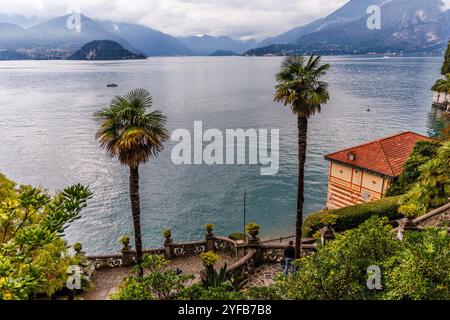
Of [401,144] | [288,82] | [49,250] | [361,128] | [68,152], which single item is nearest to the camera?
[49,250]

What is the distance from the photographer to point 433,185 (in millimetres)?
19641

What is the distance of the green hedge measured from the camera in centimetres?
2848

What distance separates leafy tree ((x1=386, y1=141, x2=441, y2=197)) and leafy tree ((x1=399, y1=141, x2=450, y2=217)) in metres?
7.94

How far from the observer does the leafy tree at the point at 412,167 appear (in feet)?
98.2

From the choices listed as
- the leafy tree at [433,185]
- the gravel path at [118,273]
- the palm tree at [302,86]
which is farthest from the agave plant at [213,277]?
the leafy tree at [433,185]

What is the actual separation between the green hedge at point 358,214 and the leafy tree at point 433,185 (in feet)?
20.5

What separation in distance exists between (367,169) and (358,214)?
5658 millimetres

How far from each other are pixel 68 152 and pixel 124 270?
45.9 metres

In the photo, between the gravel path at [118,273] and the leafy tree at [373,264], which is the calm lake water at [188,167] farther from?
the leafy tree at [373,264]

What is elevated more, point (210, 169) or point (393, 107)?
point (393, 107)

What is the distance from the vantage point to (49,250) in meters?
11.3

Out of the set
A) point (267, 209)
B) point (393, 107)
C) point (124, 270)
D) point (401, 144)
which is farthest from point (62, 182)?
point (393, 107)

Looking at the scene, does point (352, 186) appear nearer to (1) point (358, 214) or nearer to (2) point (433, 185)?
(1) point (358, 214)

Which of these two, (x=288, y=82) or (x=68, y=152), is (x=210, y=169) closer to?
(x=68, y=152)
